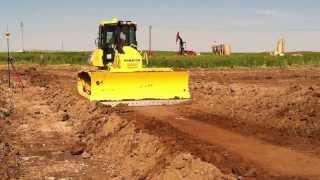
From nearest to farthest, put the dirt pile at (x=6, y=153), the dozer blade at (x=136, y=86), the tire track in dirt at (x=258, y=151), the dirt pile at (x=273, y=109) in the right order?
1. the tire track in dirt at (x=258, y=151)
2. the dirt pile at (x=6, y=153)
3. the dirt pile at (x=273, y=109)
4. the dozer blade at (x=136, y=86)

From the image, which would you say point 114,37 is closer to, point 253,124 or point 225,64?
point 253,124

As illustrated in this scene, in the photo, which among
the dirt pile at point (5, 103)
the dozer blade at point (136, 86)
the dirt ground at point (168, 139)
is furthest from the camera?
the dozer blade at point (136, 86)

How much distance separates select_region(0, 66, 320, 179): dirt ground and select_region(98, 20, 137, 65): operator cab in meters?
2.24

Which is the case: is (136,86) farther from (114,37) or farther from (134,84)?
(114,37)

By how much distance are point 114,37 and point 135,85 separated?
10.9 feet

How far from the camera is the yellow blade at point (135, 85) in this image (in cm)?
1944

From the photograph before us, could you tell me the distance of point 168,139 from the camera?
12227 millimetres

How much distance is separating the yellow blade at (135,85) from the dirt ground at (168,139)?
0.62 metres

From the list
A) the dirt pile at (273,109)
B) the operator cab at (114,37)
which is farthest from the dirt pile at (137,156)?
the operator cab at (114,37)

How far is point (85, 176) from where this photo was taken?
440 inches

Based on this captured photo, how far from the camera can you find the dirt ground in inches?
389

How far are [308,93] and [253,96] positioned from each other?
347 cm

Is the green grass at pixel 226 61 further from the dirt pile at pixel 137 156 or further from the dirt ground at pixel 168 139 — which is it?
the dirt pile at pixel 137 156

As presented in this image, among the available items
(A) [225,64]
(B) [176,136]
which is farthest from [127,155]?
(A) [225,64]
